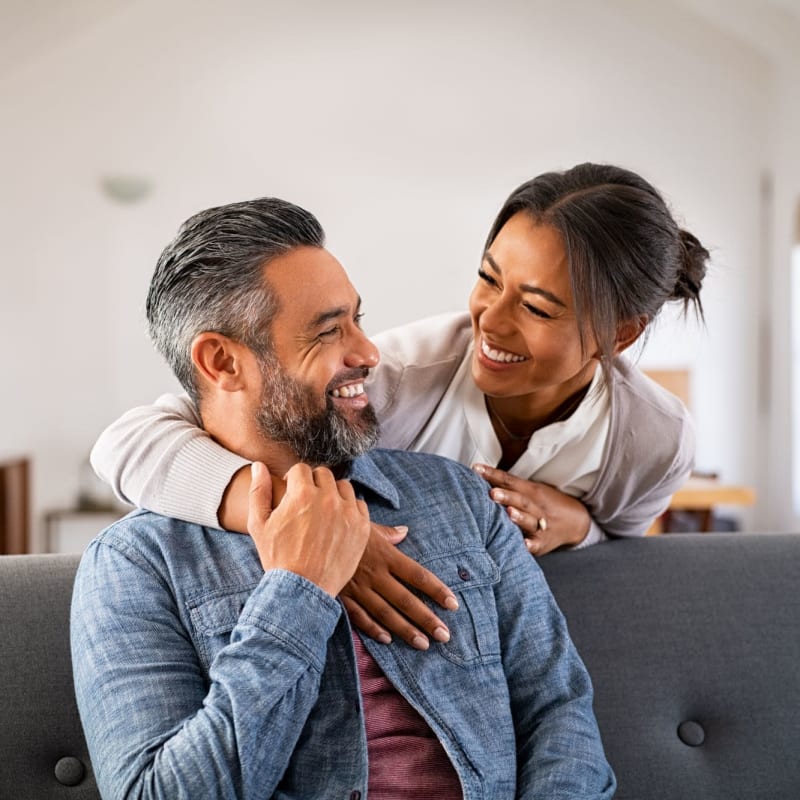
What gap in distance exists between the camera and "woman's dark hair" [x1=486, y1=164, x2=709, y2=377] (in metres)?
1.57

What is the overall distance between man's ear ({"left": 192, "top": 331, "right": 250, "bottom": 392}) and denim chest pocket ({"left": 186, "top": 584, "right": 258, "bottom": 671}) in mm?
299

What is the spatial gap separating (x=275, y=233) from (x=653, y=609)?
843mm

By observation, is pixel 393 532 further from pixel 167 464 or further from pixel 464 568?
pixel 167 464

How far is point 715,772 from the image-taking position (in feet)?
5.18

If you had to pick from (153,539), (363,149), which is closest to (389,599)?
(153,539)

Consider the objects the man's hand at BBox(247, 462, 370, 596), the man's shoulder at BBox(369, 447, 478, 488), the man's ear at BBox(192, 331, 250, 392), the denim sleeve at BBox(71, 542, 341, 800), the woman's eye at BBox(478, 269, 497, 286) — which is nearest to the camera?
the denim sleeve at BBox(71, 542, 341, 800)

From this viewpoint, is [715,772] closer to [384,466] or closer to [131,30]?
[384,466]

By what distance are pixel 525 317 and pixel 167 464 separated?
0.60 meters

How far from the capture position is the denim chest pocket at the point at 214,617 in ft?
4.18

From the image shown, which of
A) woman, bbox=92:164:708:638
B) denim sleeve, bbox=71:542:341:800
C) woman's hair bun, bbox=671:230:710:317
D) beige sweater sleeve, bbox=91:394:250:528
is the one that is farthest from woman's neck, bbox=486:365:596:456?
denim sleeve, bbox=71:542:341:800

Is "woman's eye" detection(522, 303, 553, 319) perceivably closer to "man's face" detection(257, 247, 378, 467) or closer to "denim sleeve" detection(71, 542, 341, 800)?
"man's face" detection(257, 247, 378, 467)

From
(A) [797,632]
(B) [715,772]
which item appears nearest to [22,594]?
(B) [715,772]

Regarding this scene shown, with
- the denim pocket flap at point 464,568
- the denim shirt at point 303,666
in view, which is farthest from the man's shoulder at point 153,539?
the denim pocket flap at point 464,568

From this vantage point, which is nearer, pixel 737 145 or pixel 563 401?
pixel 563 401
